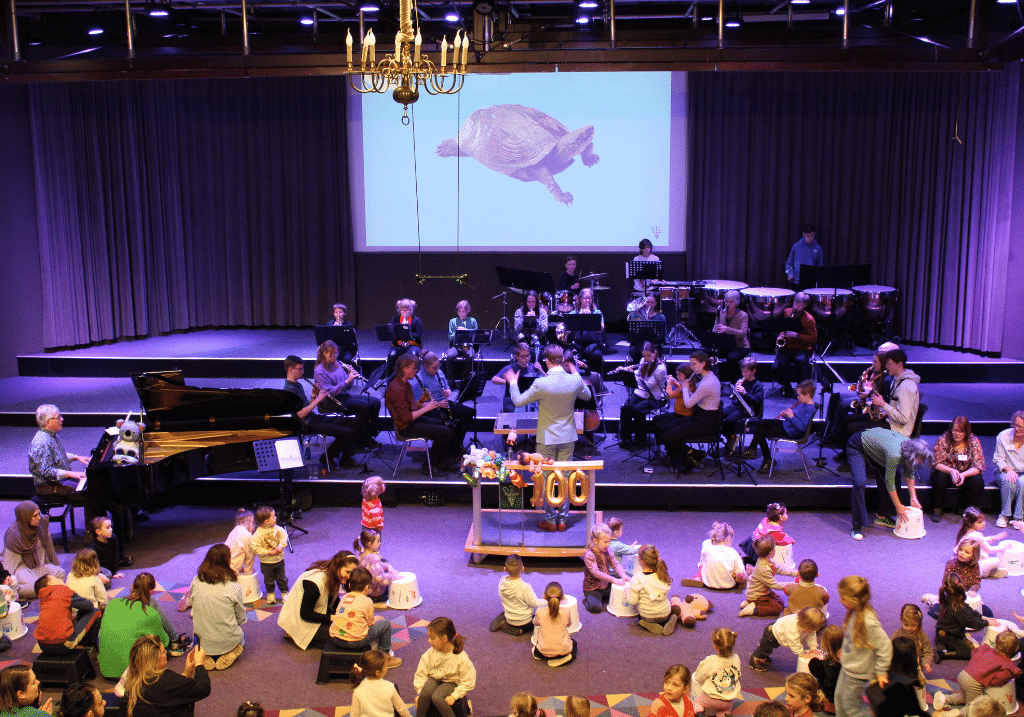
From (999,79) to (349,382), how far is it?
9244 mm

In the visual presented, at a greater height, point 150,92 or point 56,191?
point 150,92

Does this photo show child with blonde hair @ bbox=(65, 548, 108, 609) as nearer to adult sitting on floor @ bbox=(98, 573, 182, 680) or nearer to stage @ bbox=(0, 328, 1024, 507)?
adult sitting on floor @ bbox=(98, 573, 182, 680)

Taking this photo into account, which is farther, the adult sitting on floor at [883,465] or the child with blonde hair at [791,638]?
the adult sitting on floor at [883,465]

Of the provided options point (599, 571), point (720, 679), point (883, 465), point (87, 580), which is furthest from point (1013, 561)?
point (87, 580)

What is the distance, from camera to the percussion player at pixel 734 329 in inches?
415

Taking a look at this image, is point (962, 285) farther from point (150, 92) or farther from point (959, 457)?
point (150, 92)

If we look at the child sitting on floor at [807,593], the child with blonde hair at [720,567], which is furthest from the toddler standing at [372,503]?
the child sitting on floor at [807,593]

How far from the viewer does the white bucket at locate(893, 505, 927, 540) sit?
7738 mm

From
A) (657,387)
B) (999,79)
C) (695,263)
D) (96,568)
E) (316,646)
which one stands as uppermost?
(999,79)

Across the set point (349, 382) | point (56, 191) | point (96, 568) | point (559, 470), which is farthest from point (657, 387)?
point (56, 191)

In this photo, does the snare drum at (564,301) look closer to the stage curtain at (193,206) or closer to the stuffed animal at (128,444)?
the stage curtain at (193,206)

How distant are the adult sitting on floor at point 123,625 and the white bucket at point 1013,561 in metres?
6.05

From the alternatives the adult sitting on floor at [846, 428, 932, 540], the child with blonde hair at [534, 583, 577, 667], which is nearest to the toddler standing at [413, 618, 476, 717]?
the child with blonde hair at [534, 583, 577, 667]

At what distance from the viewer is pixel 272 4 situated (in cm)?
1127
